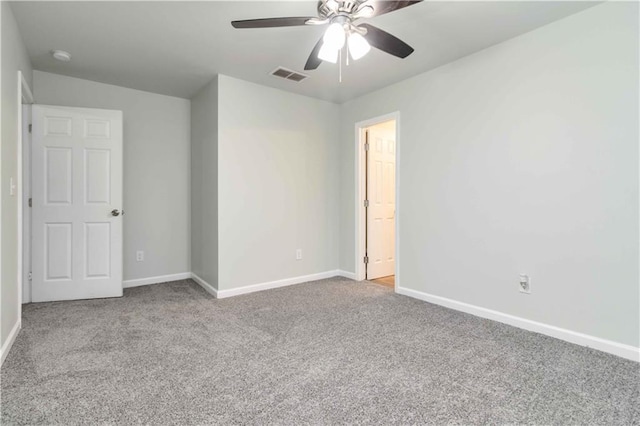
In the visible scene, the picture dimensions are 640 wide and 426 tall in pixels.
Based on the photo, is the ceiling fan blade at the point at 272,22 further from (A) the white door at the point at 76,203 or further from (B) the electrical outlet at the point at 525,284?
(B) the electrical outlet at the point at 525,284

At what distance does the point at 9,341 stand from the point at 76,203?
5.06 feet

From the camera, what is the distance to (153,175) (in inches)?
162

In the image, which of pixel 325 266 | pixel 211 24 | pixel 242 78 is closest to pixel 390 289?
pixel 325 266

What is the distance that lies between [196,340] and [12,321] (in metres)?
1.29

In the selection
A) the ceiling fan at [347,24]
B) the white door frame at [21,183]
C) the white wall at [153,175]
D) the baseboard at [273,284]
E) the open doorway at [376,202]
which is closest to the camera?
the ceiling fan at [347,24]

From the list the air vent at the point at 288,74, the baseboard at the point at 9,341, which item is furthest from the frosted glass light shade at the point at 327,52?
the baseboard at the point at 9,341

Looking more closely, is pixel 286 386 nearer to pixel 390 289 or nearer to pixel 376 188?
pixel 390 289

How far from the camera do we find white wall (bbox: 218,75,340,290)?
140 inches

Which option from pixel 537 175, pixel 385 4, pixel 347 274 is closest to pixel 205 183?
pixel 347 274

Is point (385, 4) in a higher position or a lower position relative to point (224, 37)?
lower

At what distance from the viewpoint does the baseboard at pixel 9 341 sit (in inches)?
80.4

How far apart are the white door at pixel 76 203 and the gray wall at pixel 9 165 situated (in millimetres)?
788

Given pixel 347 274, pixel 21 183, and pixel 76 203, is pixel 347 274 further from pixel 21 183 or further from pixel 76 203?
pixel 21 183

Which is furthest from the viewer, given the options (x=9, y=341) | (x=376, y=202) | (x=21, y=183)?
(x=376, y=202)
